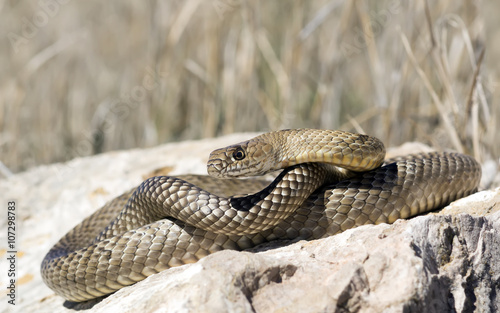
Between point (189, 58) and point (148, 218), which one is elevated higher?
point (189, 58)

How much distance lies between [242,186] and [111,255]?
1617mm

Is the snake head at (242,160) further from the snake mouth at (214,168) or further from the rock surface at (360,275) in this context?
the rock surface at (360,275)

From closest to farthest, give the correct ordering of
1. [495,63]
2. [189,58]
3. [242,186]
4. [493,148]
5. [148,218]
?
[148,218]
[242,186]
[493,148]
[189,58]
[495,63]

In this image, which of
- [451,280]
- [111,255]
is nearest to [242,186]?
[111,255]

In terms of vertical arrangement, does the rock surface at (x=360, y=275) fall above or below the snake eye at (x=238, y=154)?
below

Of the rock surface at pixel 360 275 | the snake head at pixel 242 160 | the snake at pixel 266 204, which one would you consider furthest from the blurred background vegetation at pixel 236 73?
the rock surface at pixel 360 275

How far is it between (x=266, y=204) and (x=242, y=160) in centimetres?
47

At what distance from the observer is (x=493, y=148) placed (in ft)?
19.5

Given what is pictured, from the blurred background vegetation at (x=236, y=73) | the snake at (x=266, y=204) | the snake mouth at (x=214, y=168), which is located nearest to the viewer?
the snake at (x=266, y=204)

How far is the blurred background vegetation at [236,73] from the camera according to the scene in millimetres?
6652

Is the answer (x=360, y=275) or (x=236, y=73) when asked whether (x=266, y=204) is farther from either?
(x=236, y=73)

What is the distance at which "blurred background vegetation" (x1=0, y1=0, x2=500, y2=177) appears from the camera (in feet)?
21.8

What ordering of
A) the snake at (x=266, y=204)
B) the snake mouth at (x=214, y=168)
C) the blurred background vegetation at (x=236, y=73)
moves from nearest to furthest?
the snake at (x=266, y=204) → the snake mouth at (x=214, y=168) → the blurred background vegetation at (x=236, y=73)

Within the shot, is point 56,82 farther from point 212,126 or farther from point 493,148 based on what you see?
point 493,148
